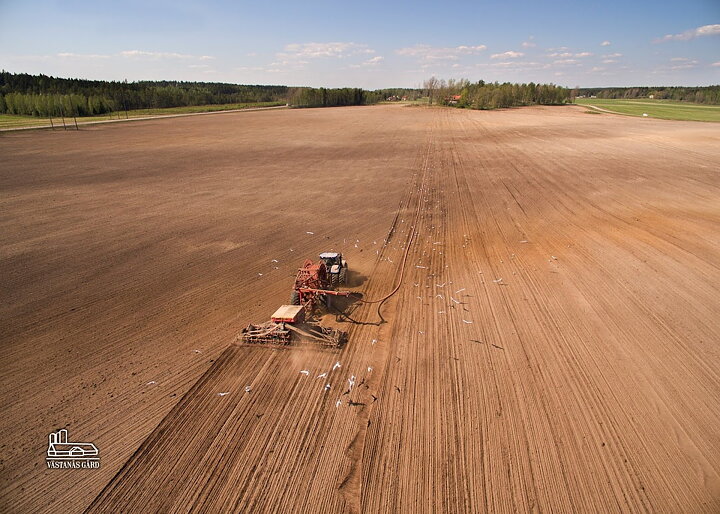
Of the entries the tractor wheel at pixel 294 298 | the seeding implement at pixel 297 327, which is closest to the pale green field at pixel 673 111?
the seeding implement at pixel 297 327

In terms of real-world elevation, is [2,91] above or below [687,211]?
above

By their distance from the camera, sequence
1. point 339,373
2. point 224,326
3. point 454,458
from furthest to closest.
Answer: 1. point 224,326
2. point 339,373
3. point 454,458

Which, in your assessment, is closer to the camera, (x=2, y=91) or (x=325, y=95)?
(x=2, y=91)

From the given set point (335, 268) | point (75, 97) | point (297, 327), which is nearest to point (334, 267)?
point (335, 268)

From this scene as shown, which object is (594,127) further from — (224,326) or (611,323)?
(224,326)

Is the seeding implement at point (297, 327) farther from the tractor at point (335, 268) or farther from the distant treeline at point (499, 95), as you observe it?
the distant treeline at point (499, 95)

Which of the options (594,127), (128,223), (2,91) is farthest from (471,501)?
(2,91)
